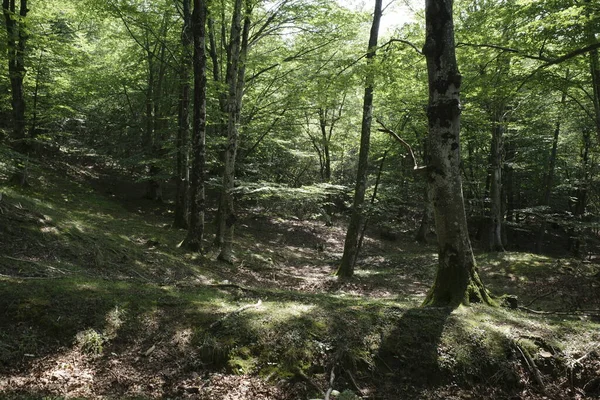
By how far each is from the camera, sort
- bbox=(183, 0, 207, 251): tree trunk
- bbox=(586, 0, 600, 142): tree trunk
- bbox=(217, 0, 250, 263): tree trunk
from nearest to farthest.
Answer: bbox=(586, 0, 600, 142): tree trunk, bbox=(183, 0, 207, 251): tree trunk, bbox=(217, 0, 250, 263): tree trunk

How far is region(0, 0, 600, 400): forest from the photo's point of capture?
4203 mm

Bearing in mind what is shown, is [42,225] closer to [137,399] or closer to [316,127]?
[137,399]

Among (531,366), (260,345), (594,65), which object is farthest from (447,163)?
(594,65)

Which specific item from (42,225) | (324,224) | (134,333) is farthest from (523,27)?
(324,224)

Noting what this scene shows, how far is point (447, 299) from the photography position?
544cm

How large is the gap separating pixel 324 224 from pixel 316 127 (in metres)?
8.99

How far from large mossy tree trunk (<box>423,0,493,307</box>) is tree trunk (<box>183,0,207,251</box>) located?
7.76 meters

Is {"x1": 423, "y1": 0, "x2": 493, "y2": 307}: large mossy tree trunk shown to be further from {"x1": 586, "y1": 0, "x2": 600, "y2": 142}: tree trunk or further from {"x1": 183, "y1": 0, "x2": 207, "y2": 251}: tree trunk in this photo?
{"x1": 183, "y1": 0, "x2": 207, "y2": 251}: tree trunk

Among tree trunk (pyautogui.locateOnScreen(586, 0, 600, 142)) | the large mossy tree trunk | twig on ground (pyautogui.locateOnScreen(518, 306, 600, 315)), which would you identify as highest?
tree trunk (pyautogui.locateOnScreen(586, 0, 600, 142))

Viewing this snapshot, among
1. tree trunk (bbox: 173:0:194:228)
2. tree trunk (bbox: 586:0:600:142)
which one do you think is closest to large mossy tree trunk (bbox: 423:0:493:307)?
tree trunk (bbox: 586:0:600:142)

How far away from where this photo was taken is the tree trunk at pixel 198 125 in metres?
11.3

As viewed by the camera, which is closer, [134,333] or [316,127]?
[134,333]

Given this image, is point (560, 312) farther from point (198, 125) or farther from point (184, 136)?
point (184, 136)

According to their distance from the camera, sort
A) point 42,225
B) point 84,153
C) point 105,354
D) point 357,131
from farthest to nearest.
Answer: point 357,131, point 84,153, point 42,225, point 105,354
